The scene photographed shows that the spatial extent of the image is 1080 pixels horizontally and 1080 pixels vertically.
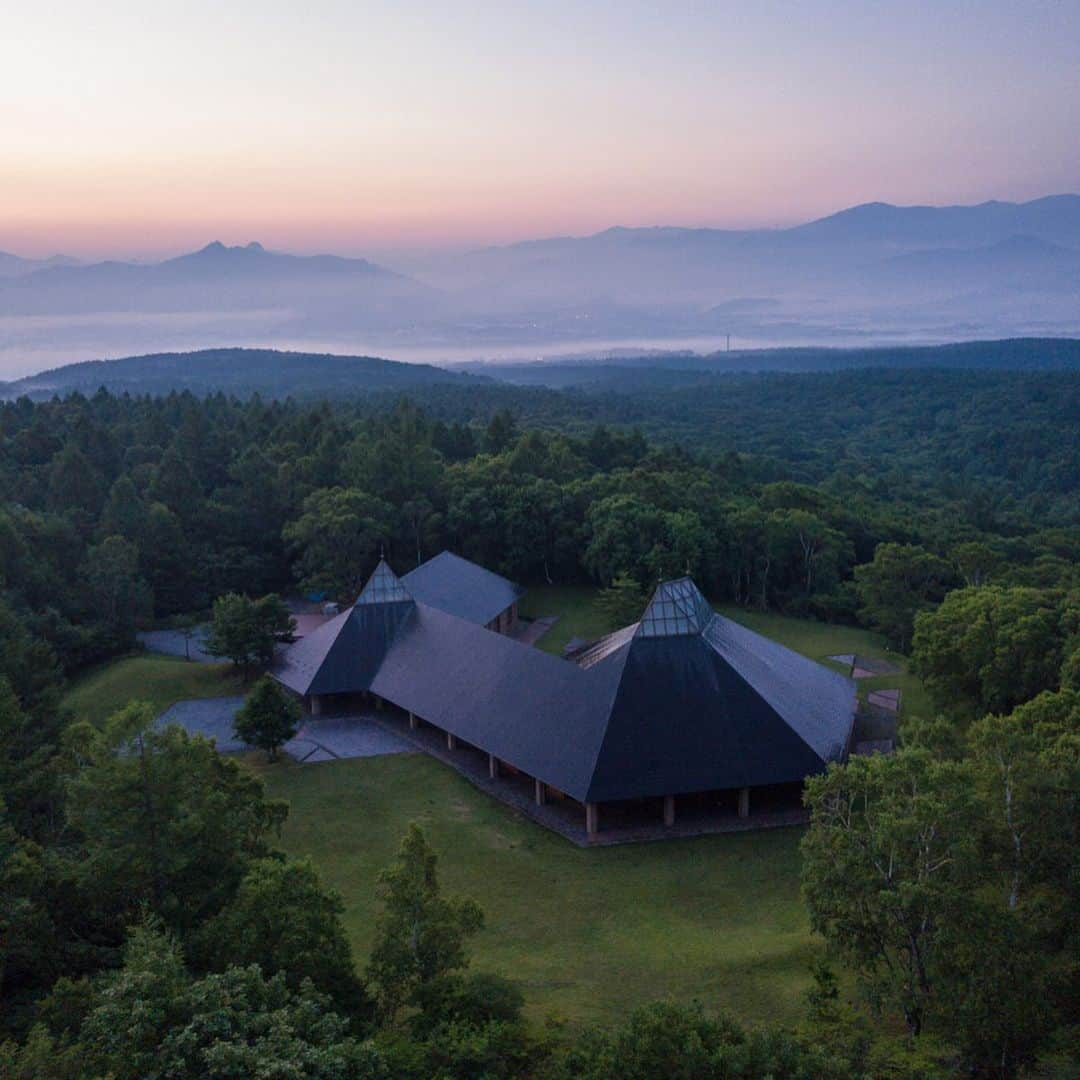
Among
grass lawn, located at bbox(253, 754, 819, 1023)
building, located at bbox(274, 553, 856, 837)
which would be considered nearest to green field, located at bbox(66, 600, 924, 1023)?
grass lawn, located at bbox(253, 754, 819, 1023)

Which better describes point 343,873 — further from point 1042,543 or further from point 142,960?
point 1042,543

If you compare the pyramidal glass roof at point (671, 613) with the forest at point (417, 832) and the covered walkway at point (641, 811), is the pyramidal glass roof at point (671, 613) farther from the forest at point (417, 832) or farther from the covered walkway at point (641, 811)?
Result: the forest at point (417, 832)

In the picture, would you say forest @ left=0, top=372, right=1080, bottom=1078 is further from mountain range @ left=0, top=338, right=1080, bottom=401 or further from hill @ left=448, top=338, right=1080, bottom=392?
hill @ left=448, top=338, right=1080, bottom=392

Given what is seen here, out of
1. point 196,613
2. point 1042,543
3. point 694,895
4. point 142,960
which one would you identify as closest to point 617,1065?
point 142,960

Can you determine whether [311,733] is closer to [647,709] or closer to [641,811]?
[641,811]

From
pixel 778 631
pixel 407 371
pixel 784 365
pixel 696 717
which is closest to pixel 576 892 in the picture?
pixel 696 717

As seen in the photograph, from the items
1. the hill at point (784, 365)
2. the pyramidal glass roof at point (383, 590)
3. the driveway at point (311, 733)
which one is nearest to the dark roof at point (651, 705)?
the driveway at point (311, 733)
